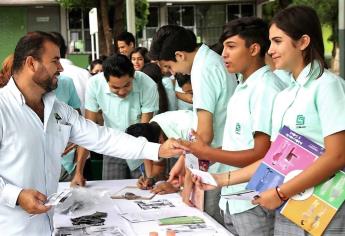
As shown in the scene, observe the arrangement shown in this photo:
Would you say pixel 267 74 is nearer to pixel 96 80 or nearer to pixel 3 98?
pixel 3 98

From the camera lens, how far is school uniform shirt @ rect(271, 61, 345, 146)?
1.66 meters

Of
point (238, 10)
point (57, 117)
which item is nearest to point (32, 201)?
point (57, 117)

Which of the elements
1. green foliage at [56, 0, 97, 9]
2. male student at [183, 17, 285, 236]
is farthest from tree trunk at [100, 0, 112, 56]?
male student at [183, 17, 285, 236]

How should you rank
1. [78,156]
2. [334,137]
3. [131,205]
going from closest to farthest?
[334,137]
[131,205]
[78,156]

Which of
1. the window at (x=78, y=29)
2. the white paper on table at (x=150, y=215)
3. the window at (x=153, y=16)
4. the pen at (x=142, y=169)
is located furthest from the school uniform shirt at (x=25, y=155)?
the window at (x=153, y=16)

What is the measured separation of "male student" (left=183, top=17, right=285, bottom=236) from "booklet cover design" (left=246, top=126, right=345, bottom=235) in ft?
0.73

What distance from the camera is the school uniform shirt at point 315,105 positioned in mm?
1660

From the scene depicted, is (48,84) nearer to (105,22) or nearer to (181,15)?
(105,22)

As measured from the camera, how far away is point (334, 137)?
166 cm

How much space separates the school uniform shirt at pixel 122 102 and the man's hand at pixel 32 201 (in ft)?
5.49

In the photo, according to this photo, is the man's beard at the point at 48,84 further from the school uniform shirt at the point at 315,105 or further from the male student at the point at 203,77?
the school uniform shirt at the point at 315,105

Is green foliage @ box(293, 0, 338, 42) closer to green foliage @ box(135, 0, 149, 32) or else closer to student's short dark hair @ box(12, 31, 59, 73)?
green foliage @ box(135, 0, 149, 32)

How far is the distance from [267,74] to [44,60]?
0.86 meters

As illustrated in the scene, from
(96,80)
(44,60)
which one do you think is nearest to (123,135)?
(44,60)
